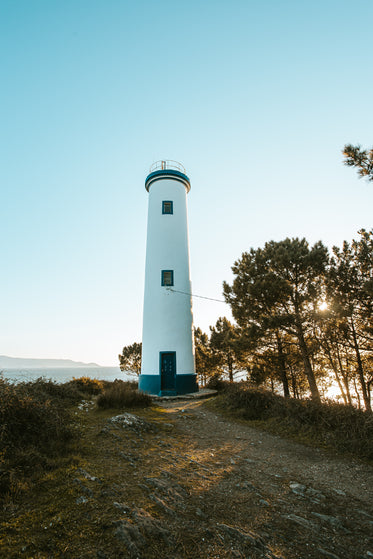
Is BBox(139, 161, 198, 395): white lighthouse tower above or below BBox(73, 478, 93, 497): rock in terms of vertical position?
above

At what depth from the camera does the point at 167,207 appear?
19328mm

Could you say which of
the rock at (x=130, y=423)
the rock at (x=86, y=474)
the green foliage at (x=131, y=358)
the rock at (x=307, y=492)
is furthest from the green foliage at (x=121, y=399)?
the green foliage at (x=131, y=358)

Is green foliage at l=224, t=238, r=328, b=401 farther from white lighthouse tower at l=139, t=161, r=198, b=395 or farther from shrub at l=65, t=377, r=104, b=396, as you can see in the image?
shrub at l=65, t=377, r=104, b=396

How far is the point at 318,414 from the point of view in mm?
8102

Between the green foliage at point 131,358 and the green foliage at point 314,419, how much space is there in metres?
17.5

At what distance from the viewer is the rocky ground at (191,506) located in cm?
304

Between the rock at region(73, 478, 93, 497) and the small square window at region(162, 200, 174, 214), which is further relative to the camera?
the small square window at region(162, 200, 174, 214)

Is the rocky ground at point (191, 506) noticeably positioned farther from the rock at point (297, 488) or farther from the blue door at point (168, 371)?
the blue door at point (168, 371)

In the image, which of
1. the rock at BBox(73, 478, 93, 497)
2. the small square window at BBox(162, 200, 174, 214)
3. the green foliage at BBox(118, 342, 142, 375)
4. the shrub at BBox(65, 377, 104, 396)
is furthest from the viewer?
the green foliage at BBox(118, 342, 142, 375)

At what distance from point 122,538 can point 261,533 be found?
5.86 ft

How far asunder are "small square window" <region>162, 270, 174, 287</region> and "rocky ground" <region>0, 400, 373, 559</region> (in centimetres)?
1176

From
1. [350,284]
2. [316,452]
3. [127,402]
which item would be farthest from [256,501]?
[350,284]

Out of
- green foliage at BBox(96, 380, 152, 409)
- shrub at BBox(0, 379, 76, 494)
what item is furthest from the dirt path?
green foliage at BBox(96, 380, 152, 409)

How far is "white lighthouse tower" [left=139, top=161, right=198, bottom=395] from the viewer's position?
16.6m
